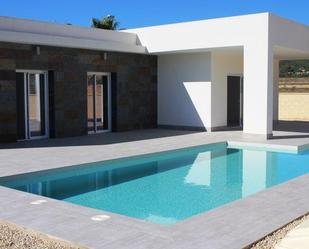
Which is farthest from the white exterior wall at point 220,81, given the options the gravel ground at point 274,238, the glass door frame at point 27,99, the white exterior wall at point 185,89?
the gravel ground at point 274,238

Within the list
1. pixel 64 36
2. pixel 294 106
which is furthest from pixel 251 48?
pixel 294 106

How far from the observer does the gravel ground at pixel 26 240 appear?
474cm

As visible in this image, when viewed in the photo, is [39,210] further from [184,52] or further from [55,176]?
[184,52]

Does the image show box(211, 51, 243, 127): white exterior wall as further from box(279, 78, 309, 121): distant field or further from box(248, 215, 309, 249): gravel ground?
box(248, 215, 309, 249): gravel ground

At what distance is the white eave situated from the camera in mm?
13870

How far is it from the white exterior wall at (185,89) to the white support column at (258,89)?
2.51 m

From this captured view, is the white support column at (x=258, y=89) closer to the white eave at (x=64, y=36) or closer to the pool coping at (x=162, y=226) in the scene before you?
the white eave at (x=64, y=36)

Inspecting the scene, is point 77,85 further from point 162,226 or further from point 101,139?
point 162,226

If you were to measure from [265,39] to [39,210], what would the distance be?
1096 cm

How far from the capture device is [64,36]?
15508 mm

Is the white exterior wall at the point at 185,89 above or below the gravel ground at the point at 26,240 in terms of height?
above

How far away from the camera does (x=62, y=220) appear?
549 cm

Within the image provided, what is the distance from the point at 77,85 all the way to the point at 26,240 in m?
11.5

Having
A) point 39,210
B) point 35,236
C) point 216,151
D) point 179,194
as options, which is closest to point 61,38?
point 216,151
